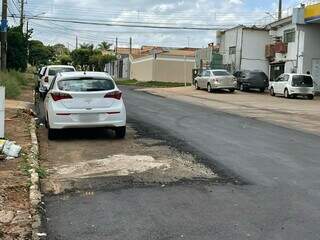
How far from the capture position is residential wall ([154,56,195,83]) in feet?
224

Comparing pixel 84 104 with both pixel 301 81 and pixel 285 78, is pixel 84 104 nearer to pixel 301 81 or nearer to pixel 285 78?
pixel 301 81

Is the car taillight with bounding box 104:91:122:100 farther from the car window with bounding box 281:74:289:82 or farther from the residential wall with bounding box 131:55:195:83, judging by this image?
the residential wall with bounding box 131:55:195:83

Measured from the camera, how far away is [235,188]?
28.1 feet

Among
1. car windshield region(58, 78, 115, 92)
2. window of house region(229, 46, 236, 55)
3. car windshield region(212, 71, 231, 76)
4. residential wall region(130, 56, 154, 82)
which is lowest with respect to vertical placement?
residential wall region(130, 56, 154, 82)

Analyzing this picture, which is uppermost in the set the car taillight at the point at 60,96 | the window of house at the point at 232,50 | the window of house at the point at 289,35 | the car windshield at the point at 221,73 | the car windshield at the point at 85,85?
the window of house at the point at 289,35

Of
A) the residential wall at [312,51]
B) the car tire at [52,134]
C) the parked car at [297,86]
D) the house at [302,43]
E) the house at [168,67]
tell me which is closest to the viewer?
the car tire at [52,134]

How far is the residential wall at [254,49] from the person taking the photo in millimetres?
54219

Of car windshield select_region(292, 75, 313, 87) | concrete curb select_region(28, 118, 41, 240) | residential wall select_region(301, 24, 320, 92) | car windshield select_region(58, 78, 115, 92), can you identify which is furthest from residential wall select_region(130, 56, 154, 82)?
concrete curb select_region(28, 118, 41, 240)

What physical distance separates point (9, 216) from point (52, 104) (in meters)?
6.55

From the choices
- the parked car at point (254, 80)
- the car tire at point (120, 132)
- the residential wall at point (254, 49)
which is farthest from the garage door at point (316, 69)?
the car tire at point (120, 132)

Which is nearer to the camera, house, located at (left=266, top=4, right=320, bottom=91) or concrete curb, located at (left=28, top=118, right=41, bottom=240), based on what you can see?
concrete curb, located at (left=28, top=118, right=41, bottom=240)

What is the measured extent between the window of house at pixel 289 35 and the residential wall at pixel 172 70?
2090cm

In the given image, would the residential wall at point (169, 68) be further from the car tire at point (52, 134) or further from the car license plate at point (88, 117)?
the car license plate at point (88, 117)

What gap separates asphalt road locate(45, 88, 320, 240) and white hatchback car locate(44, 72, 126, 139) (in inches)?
90.7
